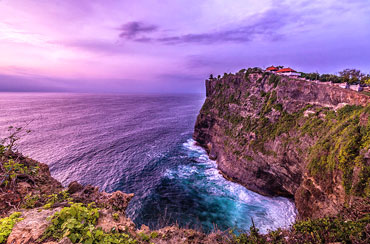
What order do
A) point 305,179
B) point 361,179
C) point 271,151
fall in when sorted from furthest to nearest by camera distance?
point 271,151
point 305,179
point 361,179

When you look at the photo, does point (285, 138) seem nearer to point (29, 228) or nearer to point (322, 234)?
point (322, 234)

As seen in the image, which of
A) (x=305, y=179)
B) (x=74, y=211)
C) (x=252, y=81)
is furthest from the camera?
→ (x=252, y=81)

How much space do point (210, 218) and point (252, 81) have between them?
3225 centimetres

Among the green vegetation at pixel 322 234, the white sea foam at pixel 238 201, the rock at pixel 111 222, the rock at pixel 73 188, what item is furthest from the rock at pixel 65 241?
the white sea foam at pixel 238 201

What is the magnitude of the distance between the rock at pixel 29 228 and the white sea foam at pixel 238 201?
18360 mm

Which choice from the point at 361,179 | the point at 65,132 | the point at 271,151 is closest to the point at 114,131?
the point at 65,132

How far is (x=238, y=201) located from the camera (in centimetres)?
2550

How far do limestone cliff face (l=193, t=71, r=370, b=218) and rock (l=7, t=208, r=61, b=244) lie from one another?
19.2 m

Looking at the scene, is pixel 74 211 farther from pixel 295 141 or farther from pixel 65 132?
pixel 65 132

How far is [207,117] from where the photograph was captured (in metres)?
49.9

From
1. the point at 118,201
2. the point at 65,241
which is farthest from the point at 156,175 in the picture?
the point at 65,241

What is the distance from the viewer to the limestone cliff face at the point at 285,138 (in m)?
16.5

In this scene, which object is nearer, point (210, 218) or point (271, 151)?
point (210, 218)

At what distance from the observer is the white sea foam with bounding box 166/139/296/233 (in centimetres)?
2161
